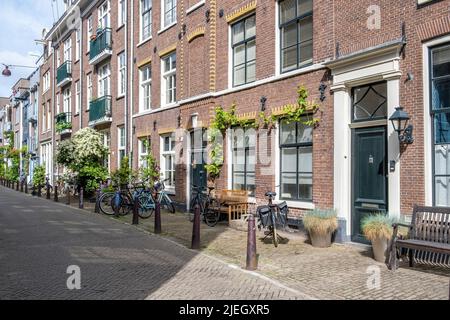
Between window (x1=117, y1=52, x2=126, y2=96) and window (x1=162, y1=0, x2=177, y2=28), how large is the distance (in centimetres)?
453

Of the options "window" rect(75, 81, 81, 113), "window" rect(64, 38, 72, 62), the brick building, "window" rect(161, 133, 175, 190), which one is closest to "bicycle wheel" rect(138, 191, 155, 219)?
the brick building

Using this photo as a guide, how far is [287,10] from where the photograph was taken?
38.9ft

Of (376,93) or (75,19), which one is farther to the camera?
(75,19)

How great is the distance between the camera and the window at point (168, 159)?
1761 cm

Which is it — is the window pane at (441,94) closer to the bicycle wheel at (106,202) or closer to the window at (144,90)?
the bicycle wheel at (106,202)

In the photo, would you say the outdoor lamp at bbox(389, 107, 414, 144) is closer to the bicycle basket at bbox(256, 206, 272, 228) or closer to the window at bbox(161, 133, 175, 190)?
the bicycle basket at bbox(256, 206, 272, 228)

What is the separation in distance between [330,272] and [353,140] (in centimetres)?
357

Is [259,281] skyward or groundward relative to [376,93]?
groundward

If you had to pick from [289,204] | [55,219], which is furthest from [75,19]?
[289,204]

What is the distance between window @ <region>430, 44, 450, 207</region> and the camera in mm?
7930

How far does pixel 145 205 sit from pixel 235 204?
363cm
